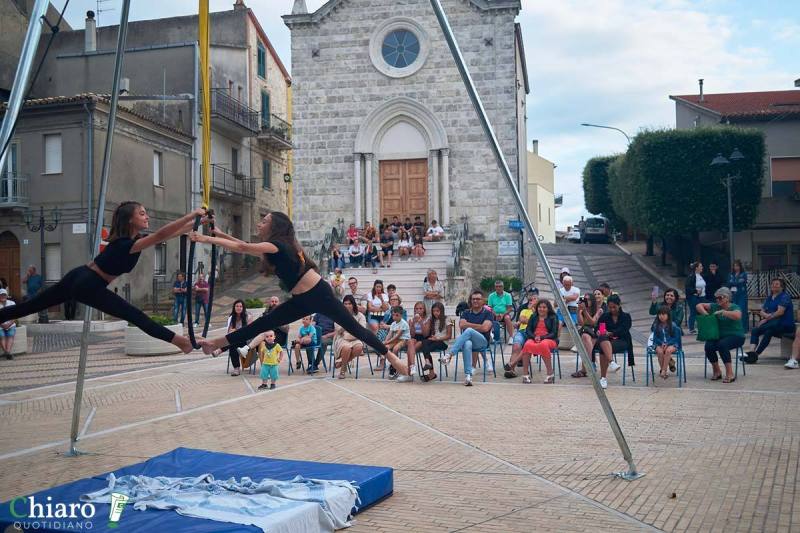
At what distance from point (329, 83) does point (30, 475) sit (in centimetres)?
2344

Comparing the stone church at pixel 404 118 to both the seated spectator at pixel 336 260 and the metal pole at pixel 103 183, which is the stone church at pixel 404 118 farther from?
the metal pole at pixel 103 183

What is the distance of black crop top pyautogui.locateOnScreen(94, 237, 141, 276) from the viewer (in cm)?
680

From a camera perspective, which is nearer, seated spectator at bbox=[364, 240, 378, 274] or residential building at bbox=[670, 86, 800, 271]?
seated spectator at bbox=[364, 240, 378, 274]

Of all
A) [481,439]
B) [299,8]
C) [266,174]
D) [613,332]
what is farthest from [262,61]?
[481,439]

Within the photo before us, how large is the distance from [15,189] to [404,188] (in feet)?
47.7

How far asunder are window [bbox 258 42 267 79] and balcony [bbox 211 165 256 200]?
5.75 metres

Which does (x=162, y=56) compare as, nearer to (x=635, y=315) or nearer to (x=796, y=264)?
(x=635, y=315)

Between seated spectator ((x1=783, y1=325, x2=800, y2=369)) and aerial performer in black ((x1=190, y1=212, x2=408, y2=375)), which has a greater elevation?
aerial performer in black ((x1=190, y1=212, x2=408, y2=375))

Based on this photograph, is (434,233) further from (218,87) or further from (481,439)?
(481,439)

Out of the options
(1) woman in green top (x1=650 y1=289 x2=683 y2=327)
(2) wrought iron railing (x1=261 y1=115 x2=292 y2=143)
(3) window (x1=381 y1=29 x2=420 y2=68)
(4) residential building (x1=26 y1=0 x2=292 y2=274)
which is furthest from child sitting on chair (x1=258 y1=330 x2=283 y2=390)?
(2) wrought iron railing (x1=261 y1=115 x2=292 y2=143)

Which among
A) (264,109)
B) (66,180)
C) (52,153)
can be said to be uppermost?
(264,109)

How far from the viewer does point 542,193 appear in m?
62.1

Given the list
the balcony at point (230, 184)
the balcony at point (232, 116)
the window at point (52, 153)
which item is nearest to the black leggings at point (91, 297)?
the window at point (52, 153)

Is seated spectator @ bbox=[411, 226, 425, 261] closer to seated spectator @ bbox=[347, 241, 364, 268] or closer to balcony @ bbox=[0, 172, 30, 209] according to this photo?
seated spectator @ bbox=[347, 241, 364, 268]
